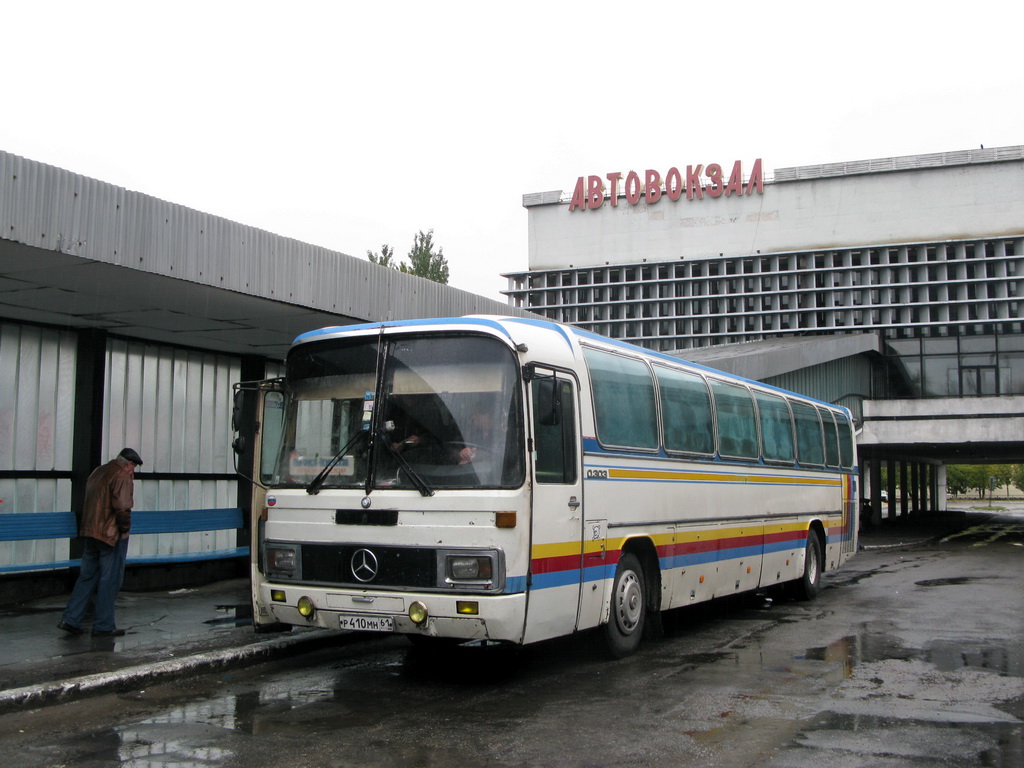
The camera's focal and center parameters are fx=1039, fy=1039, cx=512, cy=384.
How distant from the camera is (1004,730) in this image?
263 inches

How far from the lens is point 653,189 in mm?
70562

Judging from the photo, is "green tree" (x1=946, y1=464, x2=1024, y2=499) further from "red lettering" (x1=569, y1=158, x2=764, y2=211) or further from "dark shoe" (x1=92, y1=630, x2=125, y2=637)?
"dark shoe" (x1=92, y1=630, x2=125, y2=637)

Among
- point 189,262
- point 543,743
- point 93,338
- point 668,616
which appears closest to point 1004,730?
point 543,743

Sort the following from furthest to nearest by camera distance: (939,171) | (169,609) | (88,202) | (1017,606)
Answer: (939,171) → (1017,606) → (169,609) → (88,202)

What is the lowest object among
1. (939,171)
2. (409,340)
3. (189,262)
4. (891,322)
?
(409,340)

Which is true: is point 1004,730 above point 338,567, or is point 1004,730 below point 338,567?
below

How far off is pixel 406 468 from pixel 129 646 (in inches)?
137

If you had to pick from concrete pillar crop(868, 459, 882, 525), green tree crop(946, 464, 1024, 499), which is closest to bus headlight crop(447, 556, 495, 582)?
concrete pillar crop(868, 459, 882, 525)

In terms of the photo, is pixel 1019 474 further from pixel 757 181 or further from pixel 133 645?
pixel 133 645

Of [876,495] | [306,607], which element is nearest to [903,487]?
[876,495]

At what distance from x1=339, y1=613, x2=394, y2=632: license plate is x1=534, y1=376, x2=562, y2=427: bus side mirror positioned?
6.37 feet

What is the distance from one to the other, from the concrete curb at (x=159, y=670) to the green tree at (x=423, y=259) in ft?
149

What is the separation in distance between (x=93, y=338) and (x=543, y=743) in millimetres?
9074

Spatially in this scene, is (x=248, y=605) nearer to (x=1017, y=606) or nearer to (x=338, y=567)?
(x=338, y=567)
